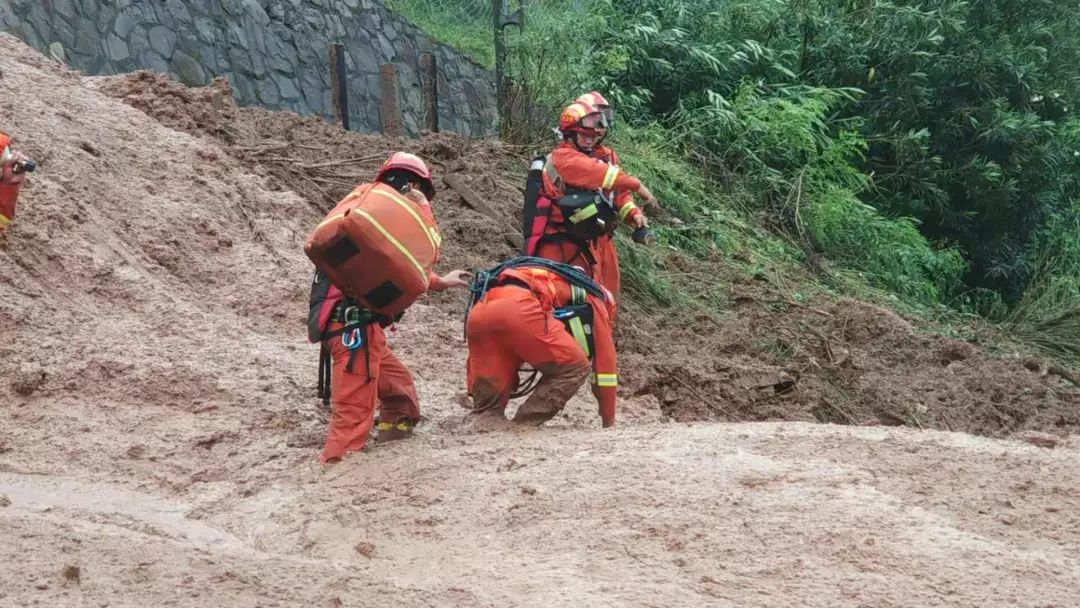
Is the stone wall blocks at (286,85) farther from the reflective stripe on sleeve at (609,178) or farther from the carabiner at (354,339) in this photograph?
the carabiner at (354,339)

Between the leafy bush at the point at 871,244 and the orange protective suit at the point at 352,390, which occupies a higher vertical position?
the orange protective suit at the point at 352,390

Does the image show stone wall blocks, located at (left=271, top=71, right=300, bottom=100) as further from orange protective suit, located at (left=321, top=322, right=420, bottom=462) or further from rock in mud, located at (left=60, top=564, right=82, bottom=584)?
rock in mud, located at (left=60, top=564, right=82, bottom=584)

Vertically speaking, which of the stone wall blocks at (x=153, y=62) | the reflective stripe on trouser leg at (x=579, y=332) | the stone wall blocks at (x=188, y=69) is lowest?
the stone wall blocks at (x=188, y=69)

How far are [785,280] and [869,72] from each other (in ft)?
19.8

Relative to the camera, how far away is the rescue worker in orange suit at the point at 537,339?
6.49 m

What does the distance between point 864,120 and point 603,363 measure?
12057 millimetres

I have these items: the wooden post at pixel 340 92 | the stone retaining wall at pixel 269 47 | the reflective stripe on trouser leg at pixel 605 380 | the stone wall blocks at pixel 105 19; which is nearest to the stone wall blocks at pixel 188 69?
the stone retaining wall at pixel 269 47

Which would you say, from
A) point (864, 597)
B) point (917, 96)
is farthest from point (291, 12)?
point (864, 597)

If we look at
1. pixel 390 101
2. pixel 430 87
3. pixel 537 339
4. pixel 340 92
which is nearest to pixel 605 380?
pixel 537 339

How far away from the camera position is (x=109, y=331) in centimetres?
805

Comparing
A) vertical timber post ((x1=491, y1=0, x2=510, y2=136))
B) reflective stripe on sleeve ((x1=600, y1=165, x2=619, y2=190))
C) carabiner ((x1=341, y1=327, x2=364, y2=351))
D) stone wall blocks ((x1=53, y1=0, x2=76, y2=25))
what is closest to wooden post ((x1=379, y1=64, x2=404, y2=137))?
vertical timber post ((x1=491, y1=0, x2=510, y2=136))

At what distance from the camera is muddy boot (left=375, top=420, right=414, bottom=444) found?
6.84 meters

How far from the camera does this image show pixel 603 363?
6848 mm

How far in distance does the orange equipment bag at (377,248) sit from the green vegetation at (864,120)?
8.89 meters
